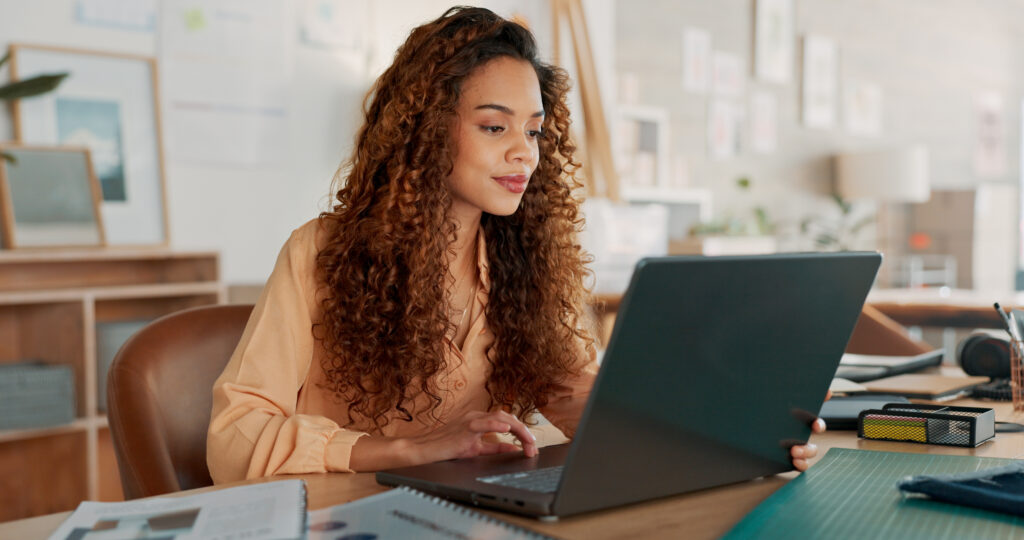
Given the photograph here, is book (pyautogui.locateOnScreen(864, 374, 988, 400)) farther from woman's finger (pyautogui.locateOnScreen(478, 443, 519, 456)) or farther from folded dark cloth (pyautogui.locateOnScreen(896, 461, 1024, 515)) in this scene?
woman's finger (pyautogui.locateOnScreen(478, 443, 519, 456))

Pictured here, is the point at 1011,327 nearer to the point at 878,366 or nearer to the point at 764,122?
the point at 878,366

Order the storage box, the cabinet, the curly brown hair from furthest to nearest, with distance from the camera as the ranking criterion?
the cabinet → the storage box → the curly brown hair

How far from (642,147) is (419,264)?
415cm

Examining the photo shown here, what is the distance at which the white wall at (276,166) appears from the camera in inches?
135

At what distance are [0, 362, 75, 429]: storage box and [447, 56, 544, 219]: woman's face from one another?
1.94 metres

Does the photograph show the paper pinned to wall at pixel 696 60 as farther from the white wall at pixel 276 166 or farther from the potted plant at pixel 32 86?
the potted plant at pixel 32 86

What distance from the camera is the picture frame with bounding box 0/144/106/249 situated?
3.06 m

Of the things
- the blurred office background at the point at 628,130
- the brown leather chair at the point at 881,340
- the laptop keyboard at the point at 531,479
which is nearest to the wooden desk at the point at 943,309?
the blurred office background at the point at 628,130

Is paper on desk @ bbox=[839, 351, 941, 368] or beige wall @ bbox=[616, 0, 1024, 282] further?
beige wall @ bbox=[616, 0, 1024, 282]

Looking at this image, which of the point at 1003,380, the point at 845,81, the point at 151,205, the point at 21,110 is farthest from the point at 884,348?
the point at 845,81

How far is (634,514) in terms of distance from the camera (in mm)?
885

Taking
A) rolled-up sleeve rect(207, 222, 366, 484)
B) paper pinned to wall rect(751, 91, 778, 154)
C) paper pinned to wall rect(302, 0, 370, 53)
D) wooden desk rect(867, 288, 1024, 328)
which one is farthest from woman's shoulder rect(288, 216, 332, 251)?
paper pinned to wall rect(751, 91, 778, 154)

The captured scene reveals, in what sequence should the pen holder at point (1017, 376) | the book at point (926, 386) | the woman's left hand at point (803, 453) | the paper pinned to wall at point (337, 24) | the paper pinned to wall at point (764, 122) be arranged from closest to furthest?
the woman's left hand at point (803, 453) < the pen holder at point (1017, 376) < the book at point (926, 386) < the paper pinned to wall at point (337, 24) < the paper pinned to wall at point (764, 122)

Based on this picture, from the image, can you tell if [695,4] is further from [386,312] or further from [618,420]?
[618,420]
